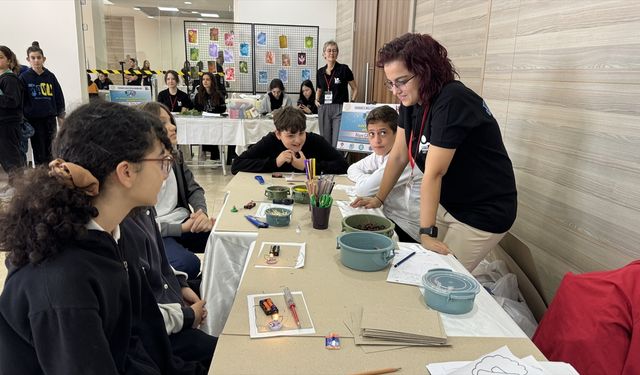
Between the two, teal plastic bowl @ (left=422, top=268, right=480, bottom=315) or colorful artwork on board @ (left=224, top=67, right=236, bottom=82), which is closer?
teal plastic bowl @ (left=422, top=268, right=480, bottom=315)

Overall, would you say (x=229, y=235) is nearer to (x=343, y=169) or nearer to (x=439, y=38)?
(x=343, y=169)

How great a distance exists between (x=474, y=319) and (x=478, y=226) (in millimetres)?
666

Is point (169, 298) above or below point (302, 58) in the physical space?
below

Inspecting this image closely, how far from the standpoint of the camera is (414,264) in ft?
4.89

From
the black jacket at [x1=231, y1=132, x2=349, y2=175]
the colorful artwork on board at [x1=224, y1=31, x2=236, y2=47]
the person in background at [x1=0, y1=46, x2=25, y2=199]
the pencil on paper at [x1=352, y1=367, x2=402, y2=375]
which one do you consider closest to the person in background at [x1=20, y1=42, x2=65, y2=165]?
the person in background at [x1=0, y1=46, x2=25, y2=199]

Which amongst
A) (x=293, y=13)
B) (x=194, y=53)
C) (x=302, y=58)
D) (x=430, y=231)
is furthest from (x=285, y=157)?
(x=194, y=53)

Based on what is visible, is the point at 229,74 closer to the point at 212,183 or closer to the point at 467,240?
the point at 212,183

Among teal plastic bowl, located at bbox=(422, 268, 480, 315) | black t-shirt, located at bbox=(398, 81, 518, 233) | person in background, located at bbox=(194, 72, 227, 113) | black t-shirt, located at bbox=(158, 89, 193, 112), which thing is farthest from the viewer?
black t-shirt, located at bbox=(158, 89, 193, 112)

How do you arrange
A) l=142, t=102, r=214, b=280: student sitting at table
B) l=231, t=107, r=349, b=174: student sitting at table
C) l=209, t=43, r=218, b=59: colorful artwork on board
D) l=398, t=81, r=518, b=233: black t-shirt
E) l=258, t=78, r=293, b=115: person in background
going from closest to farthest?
l=398, t=81, r=518, b=233: black t-shirt → l=142, t=102, r=214, b=280: student sitting at table → l=231, t=107, r=349, b=174: student sitting at table → l=258, t=78, r=293, b=115: person in background → l=209, t=43, r=218, b=59: colorful artwork on board

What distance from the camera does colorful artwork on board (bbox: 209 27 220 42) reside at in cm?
782

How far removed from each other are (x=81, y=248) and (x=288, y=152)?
1876mm

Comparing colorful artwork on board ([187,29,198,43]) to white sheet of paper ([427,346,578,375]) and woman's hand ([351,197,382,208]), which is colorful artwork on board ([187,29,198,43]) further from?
white sheet of paper ([427,346,578,375])

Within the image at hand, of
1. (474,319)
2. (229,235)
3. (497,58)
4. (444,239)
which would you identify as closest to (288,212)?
(229,235)

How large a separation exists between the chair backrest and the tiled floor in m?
2.67
